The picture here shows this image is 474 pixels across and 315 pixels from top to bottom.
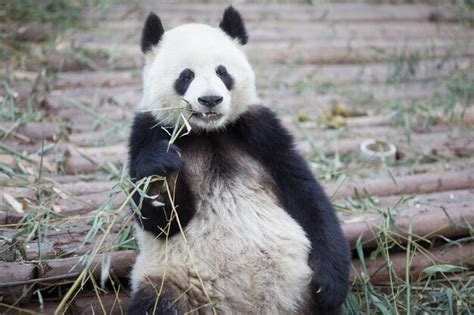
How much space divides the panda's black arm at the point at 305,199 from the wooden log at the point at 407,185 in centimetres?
102

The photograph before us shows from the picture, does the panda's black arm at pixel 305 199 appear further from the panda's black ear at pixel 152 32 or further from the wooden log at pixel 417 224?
the panda's black ear at pixel 152 32

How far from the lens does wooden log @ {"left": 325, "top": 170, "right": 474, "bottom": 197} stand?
5031 millimetres

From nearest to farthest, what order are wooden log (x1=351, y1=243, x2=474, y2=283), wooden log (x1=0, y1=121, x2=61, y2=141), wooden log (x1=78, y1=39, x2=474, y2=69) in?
wooden log (x1=351, y1=243, x2=474, y2=283) → wooden log (x1=0, y1=121, x2=61, y2=141) → wooden log (x1=78, y1=39, x2=474, y2=69)

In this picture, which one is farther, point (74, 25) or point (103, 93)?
point (74, 25)

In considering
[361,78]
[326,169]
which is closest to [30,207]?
[326,169]

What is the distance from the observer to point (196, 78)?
387 centimetres

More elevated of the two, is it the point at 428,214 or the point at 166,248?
the point at 166,248

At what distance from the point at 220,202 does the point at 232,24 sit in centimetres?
114

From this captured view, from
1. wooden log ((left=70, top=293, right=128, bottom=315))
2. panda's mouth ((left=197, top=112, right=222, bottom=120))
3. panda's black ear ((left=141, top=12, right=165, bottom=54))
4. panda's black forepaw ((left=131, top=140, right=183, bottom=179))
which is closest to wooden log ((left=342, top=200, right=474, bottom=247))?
panda's mouth ((left=197, top=112, right=222, bottom=120))

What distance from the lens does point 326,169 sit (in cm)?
538

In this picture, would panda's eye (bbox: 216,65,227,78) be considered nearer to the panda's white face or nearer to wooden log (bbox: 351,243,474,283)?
the panda's white face

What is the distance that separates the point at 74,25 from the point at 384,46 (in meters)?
3.41

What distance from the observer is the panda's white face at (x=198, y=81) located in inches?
150

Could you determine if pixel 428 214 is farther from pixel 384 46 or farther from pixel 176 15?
pixel 176 15
